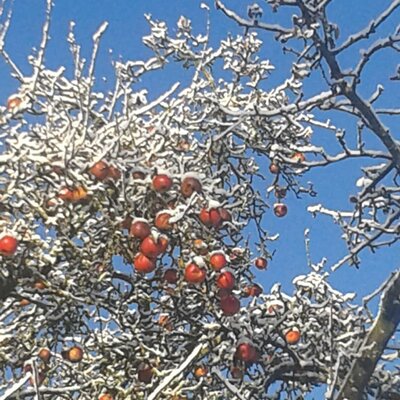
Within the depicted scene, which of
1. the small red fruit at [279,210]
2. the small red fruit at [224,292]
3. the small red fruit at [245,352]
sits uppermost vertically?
the small red fruit at [279,210]

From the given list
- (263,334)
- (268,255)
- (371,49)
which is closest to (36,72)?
(371,49)

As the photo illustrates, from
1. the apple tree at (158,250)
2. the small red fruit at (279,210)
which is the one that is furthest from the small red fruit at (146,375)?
the small red fruit at (279,210)

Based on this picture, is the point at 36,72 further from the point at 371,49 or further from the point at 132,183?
the point at 371,49

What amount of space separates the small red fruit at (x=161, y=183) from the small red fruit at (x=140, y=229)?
202 millimetres

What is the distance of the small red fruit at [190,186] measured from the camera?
15.0 feet

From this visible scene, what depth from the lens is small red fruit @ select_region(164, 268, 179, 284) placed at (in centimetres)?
497

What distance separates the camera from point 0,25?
181 inches

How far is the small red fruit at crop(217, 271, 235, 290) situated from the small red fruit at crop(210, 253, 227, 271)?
51mm

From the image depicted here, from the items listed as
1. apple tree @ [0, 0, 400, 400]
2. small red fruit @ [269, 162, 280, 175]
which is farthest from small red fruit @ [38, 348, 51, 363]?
small red fruit @ [269, 162, 280, 175]

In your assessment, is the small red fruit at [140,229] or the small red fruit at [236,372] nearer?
the small red fruit at [140,229]

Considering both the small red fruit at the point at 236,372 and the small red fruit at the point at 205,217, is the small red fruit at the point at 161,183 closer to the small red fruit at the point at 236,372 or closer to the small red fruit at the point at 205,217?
the small red fruit at the point at 205,217

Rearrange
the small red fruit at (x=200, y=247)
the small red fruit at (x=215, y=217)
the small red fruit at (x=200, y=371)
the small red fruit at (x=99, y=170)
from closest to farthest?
1. the small red fruit at (x=99, y=170)
2. the small red fruit at (x=215, y=217)
3. the small red fruit at (x=200, y=247)
4. the small red fruit at (x=200, y=371)

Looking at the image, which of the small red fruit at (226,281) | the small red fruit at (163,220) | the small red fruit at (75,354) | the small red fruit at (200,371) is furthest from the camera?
the small red fruit at (200,371)

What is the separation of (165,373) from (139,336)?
1.77 ft
